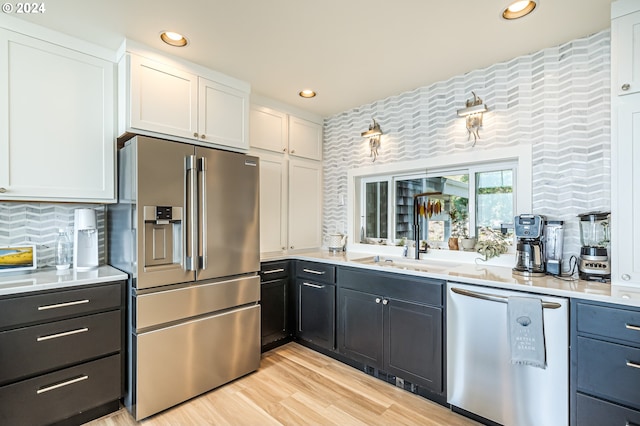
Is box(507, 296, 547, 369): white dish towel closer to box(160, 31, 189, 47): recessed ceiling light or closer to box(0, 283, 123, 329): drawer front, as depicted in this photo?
box(0, 283, 123, 329): drawer front

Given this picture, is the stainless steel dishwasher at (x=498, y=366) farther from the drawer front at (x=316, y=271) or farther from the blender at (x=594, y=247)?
the drawer front at (x=316, y=271)

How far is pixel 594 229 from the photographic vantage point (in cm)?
203

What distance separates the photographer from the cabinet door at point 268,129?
10.3 feet

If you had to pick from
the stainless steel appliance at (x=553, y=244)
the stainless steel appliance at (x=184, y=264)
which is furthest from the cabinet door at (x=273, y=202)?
the stainless steel appliance at (x=553, y=244)

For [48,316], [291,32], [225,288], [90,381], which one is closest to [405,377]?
[225,288]

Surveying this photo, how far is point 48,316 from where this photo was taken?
1783mm

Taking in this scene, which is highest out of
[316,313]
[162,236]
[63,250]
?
[162,236]

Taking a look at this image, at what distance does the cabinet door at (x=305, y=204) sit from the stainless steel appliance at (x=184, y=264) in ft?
3.01

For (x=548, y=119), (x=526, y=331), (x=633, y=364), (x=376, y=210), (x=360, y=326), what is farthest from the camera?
(x=376, y=210)

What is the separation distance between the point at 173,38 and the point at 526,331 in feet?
9.56

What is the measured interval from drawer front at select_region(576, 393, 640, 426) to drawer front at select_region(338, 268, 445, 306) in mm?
842

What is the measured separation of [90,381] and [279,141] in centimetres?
252

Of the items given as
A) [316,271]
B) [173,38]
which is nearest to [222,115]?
[173,38]

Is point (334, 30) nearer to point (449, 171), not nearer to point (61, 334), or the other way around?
point (449, 171)
